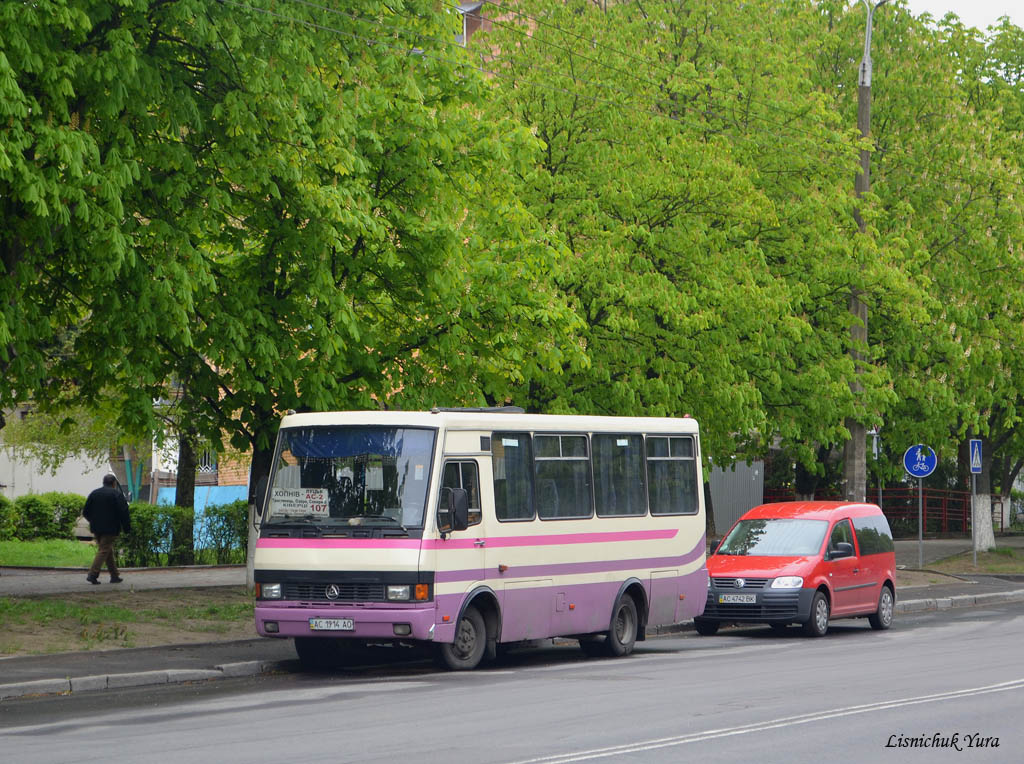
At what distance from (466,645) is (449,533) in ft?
4.42

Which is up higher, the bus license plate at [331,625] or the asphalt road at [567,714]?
the bus license plate at [331,625]

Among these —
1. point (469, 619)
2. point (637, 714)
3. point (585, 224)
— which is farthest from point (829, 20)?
point (637, 714)

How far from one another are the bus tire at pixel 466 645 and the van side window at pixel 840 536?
7800 millimetres

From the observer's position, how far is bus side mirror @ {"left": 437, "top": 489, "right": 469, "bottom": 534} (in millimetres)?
15375

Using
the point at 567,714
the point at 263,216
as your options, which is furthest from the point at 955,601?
the point at 567,714

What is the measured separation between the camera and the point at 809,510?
22938 mm

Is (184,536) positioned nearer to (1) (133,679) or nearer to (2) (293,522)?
(2) (293,522)

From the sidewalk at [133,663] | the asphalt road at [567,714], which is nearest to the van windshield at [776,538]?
the sidewalk at [133,663]

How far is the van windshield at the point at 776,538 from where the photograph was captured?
2214cm

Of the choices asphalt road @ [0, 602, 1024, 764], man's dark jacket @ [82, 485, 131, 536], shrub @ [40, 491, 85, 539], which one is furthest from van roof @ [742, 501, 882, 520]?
shrub @ [40, 491, 85, 539]

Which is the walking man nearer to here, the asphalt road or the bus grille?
the asphalt road

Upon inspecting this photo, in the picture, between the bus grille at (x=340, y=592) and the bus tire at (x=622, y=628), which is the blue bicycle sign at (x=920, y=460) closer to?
the bus tire at (x=622, y=628)

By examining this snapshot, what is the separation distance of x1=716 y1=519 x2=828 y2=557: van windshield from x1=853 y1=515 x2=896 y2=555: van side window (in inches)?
39.8

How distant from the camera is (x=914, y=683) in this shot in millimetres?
14195
